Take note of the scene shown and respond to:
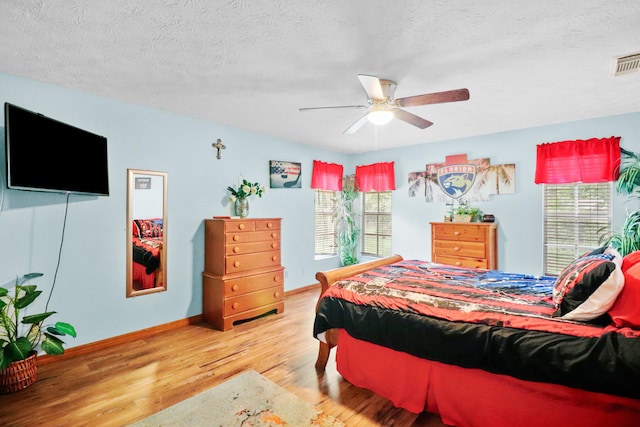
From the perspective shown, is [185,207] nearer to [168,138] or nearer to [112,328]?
[168,138]

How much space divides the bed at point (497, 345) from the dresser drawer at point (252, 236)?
1607 mm

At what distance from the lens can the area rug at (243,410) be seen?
6.41 feet

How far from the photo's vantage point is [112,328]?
311cm

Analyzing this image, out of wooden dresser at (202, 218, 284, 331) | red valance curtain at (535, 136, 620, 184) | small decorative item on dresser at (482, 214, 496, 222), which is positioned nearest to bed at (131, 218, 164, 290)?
wooden dresser at (202, 218, 284, 331)

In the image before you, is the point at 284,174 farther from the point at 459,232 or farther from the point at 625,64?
the point at 625,64

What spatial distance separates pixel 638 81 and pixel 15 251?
5.69m

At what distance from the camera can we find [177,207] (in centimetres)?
364

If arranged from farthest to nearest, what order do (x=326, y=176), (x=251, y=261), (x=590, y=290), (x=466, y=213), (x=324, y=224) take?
(x=324, y=224)
(x=326, y=176)
(x=466, y=213)
(x=251, y=261)
(x=590, y=290)

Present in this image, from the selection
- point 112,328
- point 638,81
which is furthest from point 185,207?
point 638,81

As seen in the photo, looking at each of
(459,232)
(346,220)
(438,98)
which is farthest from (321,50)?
(346,220)

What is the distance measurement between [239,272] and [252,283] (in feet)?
0.74

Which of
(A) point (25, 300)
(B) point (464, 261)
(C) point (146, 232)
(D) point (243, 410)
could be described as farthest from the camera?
(B) point (464, 261)

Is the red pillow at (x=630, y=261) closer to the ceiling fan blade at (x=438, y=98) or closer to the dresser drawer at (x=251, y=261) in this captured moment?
the ceiling fan blade at (x=438, y=98)

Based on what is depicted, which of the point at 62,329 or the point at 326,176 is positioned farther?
the point at 326,176
